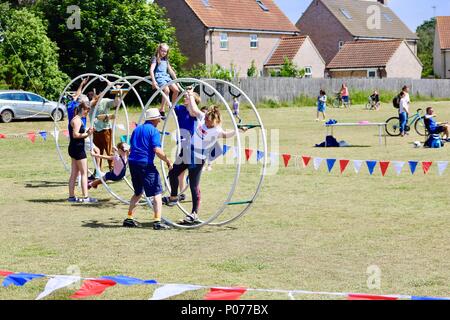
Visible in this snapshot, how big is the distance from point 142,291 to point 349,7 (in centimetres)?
7149

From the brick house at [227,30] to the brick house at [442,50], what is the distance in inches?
1047

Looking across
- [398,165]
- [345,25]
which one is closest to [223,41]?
[345,25]

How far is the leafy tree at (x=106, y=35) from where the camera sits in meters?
46.0

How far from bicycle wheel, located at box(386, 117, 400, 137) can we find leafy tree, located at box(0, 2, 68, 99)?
18411mm

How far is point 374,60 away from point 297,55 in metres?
8.76

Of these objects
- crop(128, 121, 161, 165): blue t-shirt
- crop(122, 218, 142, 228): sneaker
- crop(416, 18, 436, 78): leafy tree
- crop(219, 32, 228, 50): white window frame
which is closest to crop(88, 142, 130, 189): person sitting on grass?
crop(122, 218, 142, 228): sneaker

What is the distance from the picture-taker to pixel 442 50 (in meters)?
83.4

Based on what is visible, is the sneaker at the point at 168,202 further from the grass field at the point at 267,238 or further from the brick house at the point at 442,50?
the brick house at the point at 442,50

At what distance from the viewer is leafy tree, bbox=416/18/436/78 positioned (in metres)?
91.8

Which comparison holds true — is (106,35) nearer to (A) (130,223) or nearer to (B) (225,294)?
(A) (130,223)

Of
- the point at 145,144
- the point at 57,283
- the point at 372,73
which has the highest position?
the point at 372,73

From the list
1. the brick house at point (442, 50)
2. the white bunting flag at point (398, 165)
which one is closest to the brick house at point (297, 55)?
the brick house at point (442, 50)

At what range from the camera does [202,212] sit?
12.8 metres

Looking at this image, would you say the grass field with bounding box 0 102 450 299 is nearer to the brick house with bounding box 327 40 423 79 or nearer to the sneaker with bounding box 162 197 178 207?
the sneaker with bounding box 162 197 178 207
